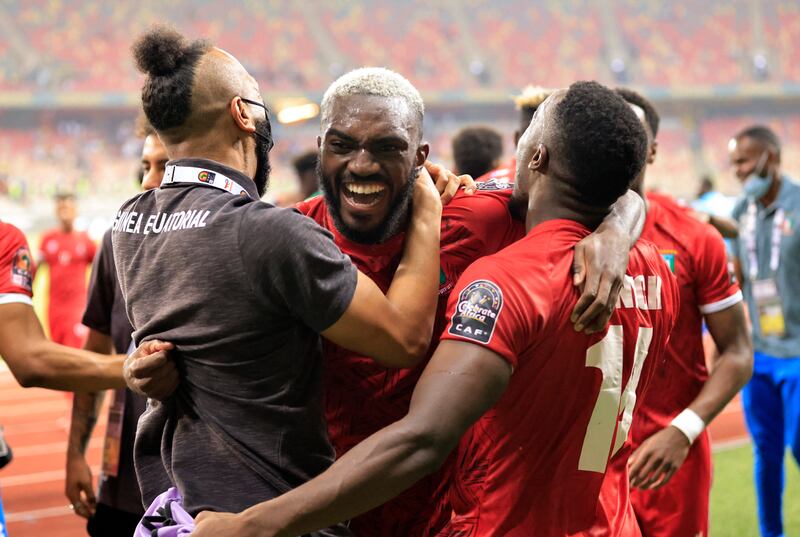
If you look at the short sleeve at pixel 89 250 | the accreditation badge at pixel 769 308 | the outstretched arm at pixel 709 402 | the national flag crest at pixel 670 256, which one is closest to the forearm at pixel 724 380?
the outstretched arm at pixel 709 402

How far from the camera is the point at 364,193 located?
223cm

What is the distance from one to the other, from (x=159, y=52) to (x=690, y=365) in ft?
7.83

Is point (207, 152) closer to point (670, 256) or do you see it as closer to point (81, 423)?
point (81, 423)

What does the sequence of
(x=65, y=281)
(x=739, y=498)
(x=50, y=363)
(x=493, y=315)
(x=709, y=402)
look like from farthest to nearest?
1. (x=65, y=281)
2. (x=739, y=498)
3. (x=709, y=402)
4. (x=50, y=363)
5. (x=493, y=315)

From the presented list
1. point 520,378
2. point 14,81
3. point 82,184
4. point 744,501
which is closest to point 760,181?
point 744,501

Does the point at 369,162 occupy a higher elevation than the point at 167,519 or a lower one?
higher

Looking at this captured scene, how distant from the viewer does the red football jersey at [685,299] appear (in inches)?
133

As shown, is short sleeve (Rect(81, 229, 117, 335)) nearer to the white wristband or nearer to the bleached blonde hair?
the bleached blonde hair

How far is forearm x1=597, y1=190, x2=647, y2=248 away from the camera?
2.19m

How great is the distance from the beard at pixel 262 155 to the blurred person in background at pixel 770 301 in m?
4.29

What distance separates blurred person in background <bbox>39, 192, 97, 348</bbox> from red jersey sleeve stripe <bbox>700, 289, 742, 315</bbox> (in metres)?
8.08

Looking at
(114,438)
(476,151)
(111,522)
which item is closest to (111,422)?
(114,438)

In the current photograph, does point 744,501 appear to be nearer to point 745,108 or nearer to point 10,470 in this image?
point 10,470

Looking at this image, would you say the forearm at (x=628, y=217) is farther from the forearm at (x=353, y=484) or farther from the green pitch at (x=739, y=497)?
the green pitch at (x=739, y=497)
